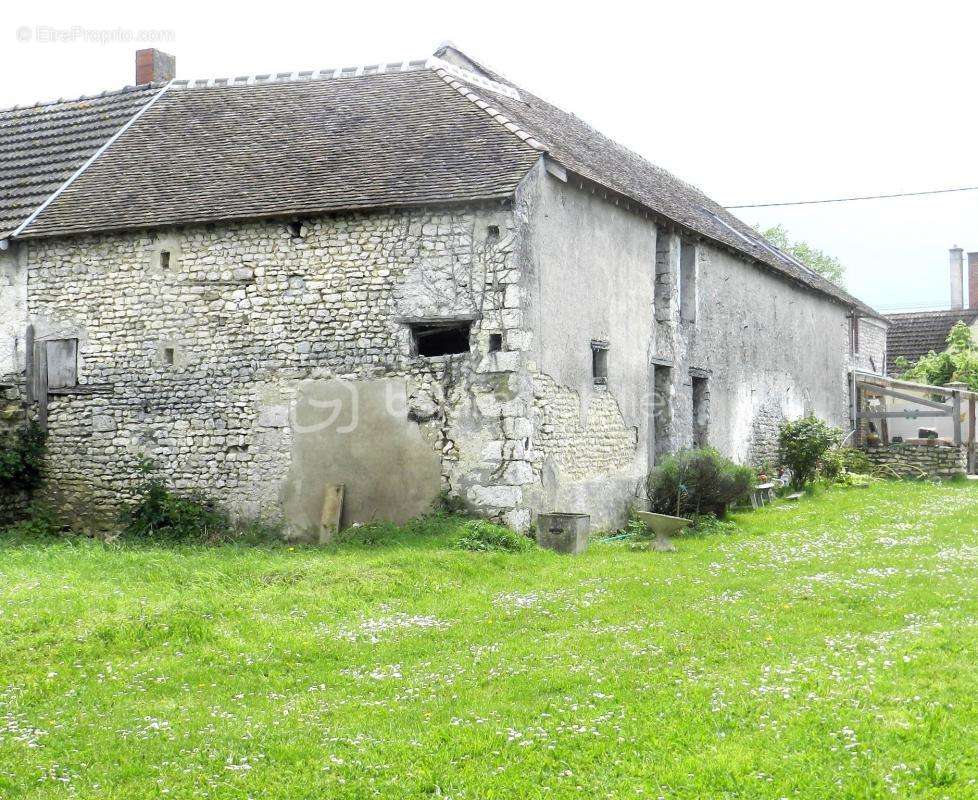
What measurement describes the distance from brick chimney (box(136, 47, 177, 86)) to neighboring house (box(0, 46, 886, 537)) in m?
2.27

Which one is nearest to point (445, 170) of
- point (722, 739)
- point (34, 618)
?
point (34, 618)

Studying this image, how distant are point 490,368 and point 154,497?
192 inches

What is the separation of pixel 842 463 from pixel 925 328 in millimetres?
19809

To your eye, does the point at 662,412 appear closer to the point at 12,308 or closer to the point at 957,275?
the point at 12,308

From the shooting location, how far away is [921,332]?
40219 mm

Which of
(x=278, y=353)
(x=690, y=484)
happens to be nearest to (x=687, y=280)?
(x=690, y=484)

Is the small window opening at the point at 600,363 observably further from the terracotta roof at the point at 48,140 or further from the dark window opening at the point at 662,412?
the terracotta roof at the point at 48,140

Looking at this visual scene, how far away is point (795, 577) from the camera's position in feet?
35.9

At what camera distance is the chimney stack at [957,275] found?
43.9 m

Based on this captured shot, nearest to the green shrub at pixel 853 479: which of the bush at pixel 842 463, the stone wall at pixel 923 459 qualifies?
the bush at pixel 842 463

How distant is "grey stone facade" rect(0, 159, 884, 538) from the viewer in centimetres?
1328

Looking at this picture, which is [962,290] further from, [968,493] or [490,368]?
[490,368]

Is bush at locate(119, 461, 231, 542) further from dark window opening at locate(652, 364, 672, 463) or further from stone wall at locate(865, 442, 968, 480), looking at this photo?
stone wall at locate(865, 442, 968, 480)

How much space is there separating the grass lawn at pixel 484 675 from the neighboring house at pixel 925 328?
94.7 ft
